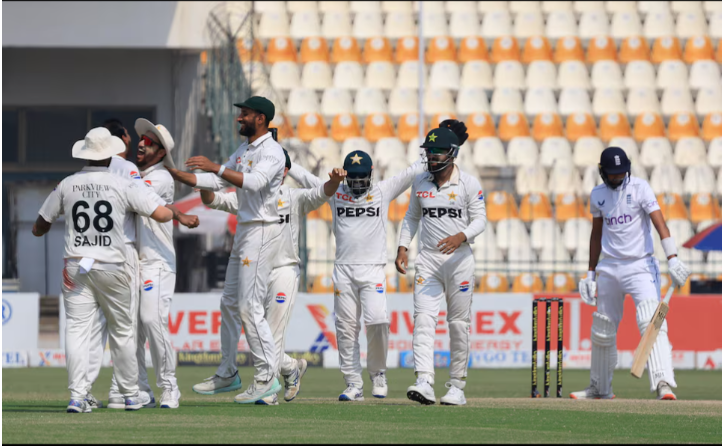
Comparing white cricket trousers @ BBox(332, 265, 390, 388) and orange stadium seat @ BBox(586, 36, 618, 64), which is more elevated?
orange stadium seat @ BBox(586, 36, 618, 64)

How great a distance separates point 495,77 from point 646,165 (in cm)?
352

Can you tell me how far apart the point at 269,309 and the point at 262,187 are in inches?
40.8

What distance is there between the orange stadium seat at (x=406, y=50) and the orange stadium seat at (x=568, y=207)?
465cm

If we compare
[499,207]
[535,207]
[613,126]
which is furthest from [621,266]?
[613,126]

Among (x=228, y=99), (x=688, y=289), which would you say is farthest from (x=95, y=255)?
(x=688, y=289)

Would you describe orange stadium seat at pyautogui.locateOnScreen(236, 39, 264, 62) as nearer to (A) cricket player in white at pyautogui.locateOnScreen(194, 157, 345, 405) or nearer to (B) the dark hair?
(B) the dark hair

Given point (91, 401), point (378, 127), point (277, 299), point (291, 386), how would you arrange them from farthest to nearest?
point (378, 127)
point (291, 386)
point (277, 299)
point (91, 401)

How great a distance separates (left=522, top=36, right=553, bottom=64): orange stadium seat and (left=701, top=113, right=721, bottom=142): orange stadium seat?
3.21 meters

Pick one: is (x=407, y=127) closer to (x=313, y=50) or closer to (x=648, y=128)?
(x=313, y=50)

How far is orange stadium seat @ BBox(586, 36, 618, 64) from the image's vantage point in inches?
933

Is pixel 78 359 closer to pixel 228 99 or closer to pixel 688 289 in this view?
pixel 228 99

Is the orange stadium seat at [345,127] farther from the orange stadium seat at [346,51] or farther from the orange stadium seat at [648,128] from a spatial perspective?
the orange stadium seat at [648,128]

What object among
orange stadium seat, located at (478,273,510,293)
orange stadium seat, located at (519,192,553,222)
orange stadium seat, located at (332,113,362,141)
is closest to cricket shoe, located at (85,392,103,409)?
orange stadium seat, located at (478,273,510,293)

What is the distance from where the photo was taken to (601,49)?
23.7 m
